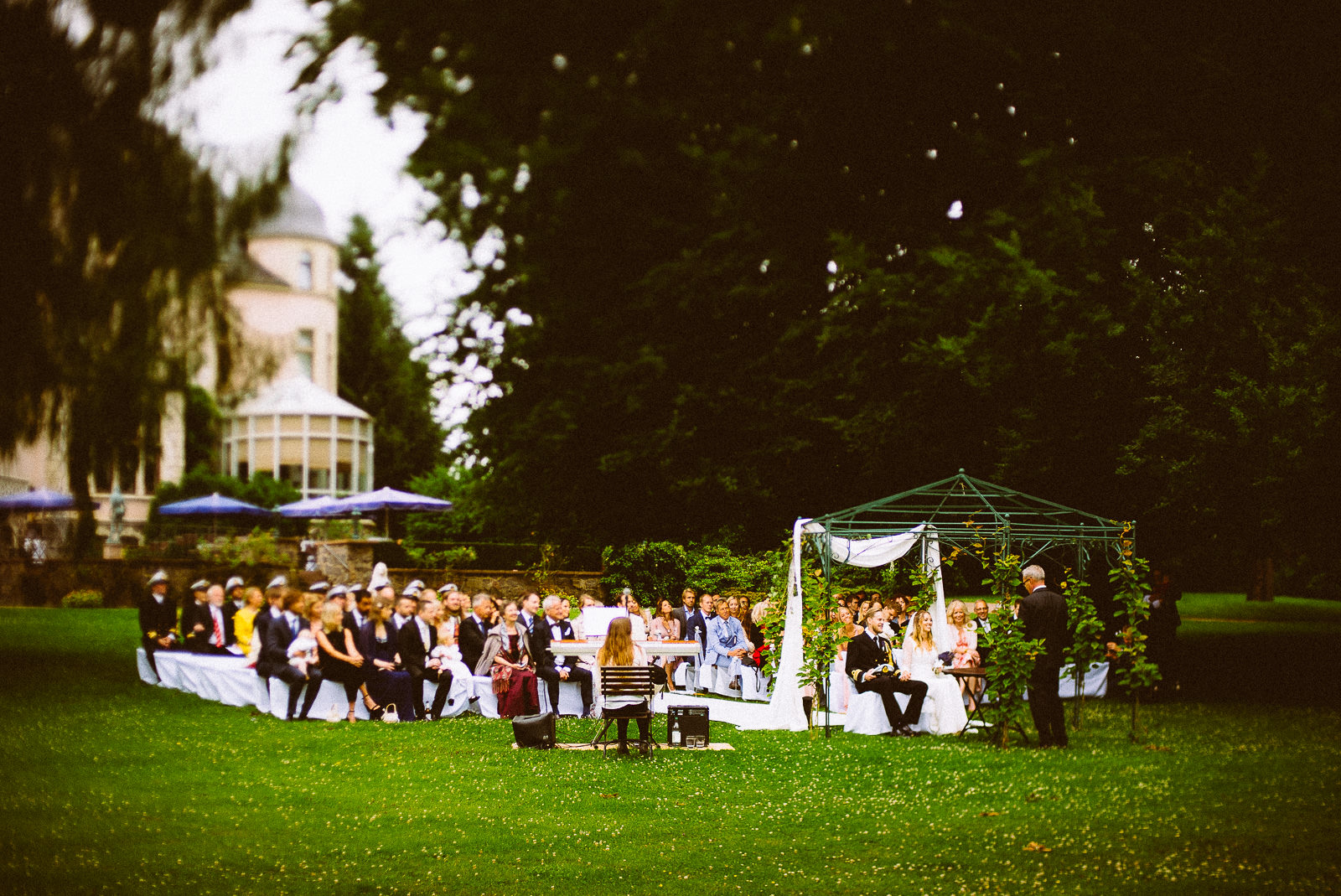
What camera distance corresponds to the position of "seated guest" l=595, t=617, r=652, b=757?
1244 centimetres

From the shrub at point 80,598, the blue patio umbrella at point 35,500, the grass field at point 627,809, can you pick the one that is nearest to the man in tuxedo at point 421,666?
the grass field at point 627,809

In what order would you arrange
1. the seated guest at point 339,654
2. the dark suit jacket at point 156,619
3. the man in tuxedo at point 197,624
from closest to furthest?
the seated guest at point 339,654, the dark suit jacket at point 156,619, the man in tuxedo at point 197,624

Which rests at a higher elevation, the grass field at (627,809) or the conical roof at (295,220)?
the conical roof at (295,220)

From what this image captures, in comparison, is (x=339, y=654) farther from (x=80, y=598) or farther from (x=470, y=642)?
(x=80, y=598)

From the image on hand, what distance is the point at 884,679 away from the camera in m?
15.3

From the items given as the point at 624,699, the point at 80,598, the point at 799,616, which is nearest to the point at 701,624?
the point at 799,616

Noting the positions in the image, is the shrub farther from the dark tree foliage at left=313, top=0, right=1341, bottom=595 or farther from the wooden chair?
the wooden chair

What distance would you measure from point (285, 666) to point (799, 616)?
6.58m

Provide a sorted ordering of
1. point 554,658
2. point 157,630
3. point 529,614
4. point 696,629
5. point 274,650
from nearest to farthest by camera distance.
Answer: point 274,650, point 529,614, point 554,658, point 157,630, point 696,629

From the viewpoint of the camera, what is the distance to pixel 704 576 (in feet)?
70.4

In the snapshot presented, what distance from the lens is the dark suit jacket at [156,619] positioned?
1667cm

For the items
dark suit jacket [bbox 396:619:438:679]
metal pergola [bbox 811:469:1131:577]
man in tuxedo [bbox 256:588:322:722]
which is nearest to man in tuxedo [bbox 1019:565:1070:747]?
metal pergola [bbox 811:469:1131:577]

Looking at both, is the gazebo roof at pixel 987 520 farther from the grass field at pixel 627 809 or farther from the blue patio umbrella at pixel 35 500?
the blue patio umbrella at pixel 35 500

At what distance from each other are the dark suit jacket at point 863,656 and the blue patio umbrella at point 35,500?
1466cm
